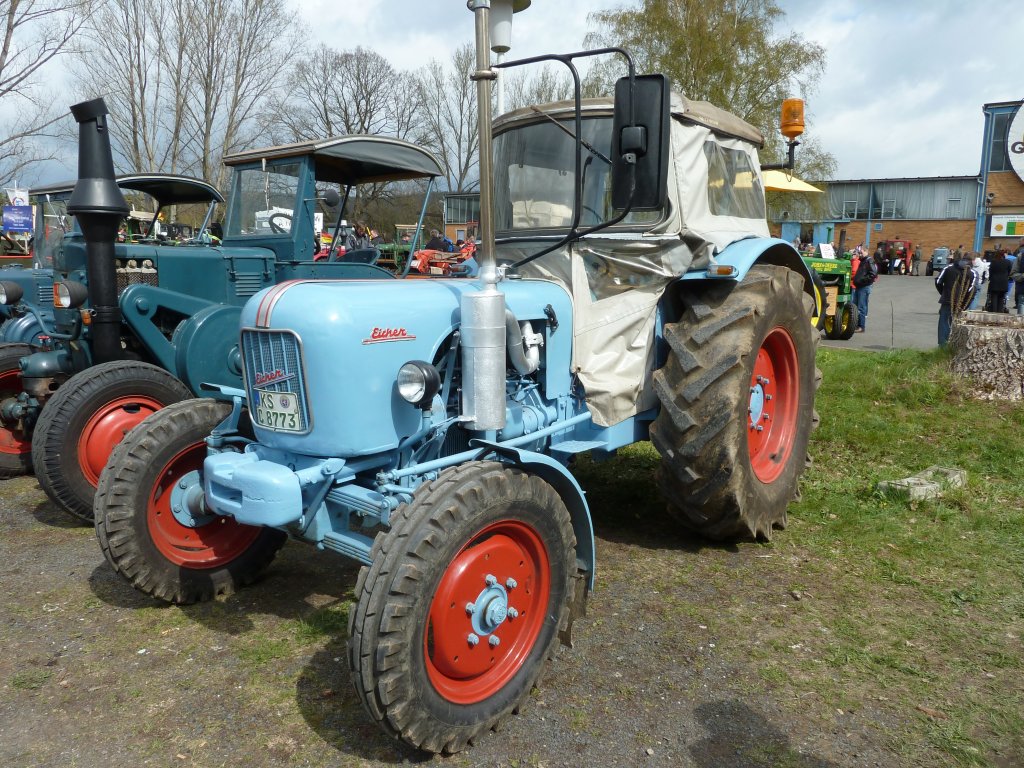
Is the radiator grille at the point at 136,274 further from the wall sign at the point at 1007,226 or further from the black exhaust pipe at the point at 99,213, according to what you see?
the wall sign at the point at 1007,226

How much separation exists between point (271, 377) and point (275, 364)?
54mm

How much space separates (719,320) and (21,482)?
535 cm

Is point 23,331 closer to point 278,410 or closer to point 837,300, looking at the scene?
point 278,410

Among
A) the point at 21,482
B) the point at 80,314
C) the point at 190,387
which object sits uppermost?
the point at 80,314

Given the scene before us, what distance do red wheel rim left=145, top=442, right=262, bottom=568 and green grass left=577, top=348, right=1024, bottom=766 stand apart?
2.00 m

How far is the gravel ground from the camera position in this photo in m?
2.57

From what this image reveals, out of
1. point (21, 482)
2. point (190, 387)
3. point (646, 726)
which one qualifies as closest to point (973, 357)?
point (646, 726)

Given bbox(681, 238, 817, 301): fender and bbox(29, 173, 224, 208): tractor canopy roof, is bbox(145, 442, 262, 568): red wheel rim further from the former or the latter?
bbox(29, 173, 224, 208): tractor canopy roof

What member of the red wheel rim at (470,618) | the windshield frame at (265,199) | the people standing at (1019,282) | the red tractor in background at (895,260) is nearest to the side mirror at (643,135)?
the red wheel rim at (470,618)

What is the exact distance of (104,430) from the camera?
477 cm

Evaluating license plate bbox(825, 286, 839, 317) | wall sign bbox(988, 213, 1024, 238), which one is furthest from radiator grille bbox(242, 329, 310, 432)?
wall sign bbox(988, 213, 1024, 238)

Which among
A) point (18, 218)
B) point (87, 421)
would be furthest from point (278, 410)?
point (18, 218)

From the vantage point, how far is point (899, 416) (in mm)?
6484

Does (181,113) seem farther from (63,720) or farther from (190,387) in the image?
(63,720)
